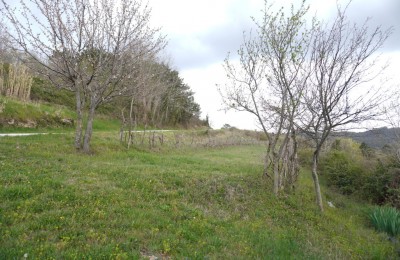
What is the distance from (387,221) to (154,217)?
744 cm

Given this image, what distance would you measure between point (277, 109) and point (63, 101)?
26.0m

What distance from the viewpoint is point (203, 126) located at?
167 feet

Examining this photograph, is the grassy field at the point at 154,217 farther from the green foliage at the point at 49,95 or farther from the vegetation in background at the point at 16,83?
the green foliage at the point at 49,95

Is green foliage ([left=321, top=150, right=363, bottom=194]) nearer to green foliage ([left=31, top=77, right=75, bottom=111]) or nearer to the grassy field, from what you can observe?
the grassy field

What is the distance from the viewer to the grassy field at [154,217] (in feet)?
15.7

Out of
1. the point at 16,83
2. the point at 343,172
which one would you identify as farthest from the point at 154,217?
the point at 16,83

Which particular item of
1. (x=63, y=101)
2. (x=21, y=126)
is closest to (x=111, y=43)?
(x=21, y=126)

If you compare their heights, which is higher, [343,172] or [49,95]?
[49,95]

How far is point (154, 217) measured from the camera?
6176mm

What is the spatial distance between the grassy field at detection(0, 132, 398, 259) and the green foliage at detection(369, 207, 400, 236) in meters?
0.33

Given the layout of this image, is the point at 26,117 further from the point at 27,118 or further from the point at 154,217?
the point at 154,217

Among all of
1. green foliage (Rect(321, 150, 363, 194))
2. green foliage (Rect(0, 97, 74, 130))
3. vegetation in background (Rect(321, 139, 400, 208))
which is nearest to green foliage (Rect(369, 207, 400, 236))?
vegetation in background (Rect(321, 139, 400, 208))

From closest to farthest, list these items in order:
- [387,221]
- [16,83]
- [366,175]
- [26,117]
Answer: [387,221] < [366,175] < [26,117] < [16,83]

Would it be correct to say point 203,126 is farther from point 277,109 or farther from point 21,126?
point 277,109
